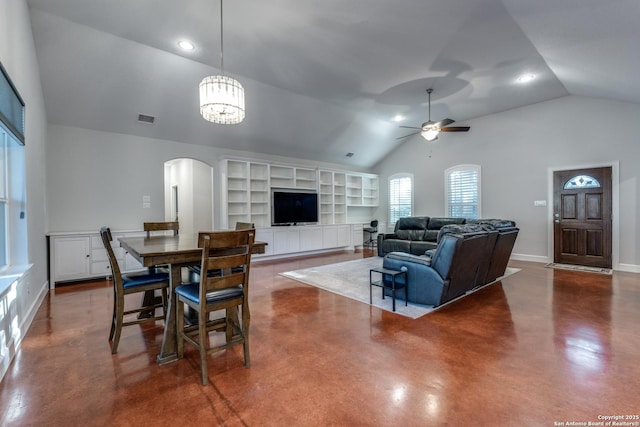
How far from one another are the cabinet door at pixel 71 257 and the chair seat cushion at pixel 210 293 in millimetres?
3609

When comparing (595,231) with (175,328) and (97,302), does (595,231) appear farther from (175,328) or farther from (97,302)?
(97,302)

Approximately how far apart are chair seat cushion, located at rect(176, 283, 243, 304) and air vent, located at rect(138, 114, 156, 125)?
164 inches

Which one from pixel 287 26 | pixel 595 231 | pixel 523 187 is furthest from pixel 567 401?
pixel 523 187

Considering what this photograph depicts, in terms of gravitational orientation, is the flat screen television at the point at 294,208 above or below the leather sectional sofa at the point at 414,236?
above

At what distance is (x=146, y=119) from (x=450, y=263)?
5.55 metres

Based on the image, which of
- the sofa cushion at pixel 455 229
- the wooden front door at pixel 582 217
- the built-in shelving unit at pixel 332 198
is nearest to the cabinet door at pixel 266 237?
the built-in shelving unit at pixel 332 198

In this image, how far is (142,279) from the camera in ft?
8.89

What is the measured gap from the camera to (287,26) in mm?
3559

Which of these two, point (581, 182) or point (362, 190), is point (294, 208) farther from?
point (581, 182)

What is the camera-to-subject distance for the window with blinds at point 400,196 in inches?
344

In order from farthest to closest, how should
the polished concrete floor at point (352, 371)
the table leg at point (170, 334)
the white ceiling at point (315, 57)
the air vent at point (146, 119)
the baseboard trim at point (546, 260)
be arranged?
the baseboard trim at point (546, 260), the air vent at point (146, 119), the white ceiling at point (315, 57), the table leg at point (170, 334), the polished concrete floor at point (352, 371)

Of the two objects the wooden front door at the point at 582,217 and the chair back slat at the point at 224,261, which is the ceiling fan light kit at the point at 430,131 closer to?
the wooden front door at the point at 582,217

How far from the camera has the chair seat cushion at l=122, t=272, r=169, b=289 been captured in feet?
8.62

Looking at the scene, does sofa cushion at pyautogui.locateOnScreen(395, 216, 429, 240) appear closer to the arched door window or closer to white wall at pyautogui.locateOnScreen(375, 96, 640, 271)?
white wall at pyautogui.locateOnScreen(375, 96, 640, 271)
